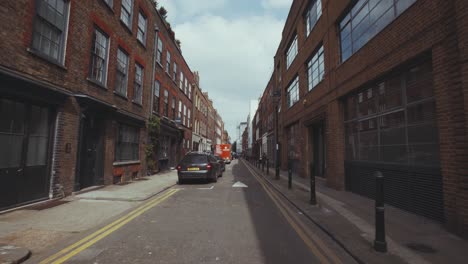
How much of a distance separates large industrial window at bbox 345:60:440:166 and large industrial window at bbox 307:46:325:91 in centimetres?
407

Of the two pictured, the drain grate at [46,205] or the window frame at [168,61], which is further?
the window frame at [168,61]

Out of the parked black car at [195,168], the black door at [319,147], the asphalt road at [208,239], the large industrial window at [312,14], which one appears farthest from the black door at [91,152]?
the large industrial window at [312,14]

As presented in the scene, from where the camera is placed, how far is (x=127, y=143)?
13680 mm

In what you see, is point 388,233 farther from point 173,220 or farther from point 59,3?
point 59,3

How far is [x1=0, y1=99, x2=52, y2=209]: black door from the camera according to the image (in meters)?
6.48

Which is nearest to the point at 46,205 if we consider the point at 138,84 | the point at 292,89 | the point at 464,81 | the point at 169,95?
the point at 138,84

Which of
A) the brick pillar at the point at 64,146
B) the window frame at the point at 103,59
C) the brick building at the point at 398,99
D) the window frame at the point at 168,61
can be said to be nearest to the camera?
the brick building at the point at 398,99

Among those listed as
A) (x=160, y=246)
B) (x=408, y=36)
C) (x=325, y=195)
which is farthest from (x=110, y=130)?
(x=408, y=36)

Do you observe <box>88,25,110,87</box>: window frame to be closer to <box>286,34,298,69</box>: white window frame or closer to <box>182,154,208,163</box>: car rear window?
<box>182,154,208,163</box>: car rear window

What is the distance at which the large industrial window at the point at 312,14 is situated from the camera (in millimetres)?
13834

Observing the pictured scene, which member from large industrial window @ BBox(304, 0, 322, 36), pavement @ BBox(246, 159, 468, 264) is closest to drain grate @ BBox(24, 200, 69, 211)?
pavement @ BBox(246, 159, 468, 264)

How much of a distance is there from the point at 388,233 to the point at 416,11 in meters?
5.40

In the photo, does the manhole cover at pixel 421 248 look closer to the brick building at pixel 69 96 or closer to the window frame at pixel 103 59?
the brick building at pixel 69 96

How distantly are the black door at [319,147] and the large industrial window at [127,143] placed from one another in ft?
35.8
